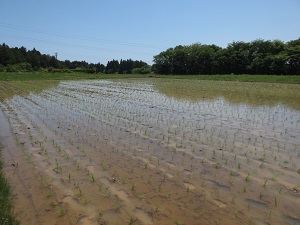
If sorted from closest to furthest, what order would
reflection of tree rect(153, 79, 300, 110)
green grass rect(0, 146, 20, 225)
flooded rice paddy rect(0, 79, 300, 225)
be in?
green grass rect(0, 146, 20, 225) < flooded rice paddy rect(0, 79, 300, 225) < reflection of tree rect(153, 79, 300, 110)

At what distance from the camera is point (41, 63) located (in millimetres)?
89000

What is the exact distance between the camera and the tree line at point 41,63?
68438 mm

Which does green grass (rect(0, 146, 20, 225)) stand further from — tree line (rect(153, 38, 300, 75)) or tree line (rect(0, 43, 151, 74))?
tree line (rect(0, 43, 151, 74))

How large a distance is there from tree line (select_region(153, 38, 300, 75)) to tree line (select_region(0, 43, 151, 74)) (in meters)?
26.7

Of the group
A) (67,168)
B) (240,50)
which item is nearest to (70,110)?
(67,168)

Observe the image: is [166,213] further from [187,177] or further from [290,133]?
[290,133]

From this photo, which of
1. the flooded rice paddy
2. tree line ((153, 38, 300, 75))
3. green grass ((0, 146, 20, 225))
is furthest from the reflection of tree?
tree line ((153, 38, 300, 75))

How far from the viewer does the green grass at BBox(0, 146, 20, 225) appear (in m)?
2.90

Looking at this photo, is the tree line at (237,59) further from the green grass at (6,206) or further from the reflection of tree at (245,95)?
the green grass at (6,206)

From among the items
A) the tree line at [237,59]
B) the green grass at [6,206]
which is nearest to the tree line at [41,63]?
the tree line at [237,59]

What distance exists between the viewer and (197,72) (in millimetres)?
64562

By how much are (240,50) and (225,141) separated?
57419mm

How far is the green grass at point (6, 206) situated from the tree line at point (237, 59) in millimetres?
49777

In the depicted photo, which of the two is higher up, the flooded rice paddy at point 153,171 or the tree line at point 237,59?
the tree line at point 237,59
